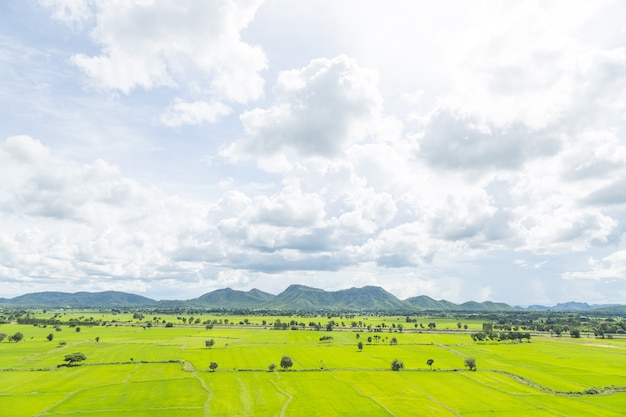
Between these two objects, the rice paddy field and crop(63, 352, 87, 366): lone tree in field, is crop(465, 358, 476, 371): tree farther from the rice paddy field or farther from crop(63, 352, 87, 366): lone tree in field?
crop(63, 352, 87, 366): lone tree in field

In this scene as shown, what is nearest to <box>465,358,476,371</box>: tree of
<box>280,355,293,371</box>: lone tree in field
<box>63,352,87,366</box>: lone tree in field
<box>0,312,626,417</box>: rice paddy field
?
<box>0,312,626,417</box>: rice paddy field

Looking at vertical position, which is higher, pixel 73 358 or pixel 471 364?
pixel 73 358

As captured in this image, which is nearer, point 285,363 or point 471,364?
point 285,363

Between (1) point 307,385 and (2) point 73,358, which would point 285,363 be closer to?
(1) point 307,385

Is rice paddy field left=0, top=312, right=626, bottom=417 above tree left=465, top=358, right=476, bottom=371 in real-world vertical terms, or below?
below

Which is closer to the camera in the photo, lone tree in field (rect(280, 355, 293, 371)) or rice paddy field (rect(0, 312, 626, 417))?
rice paddy field (rect(0, 312, 626, 417))

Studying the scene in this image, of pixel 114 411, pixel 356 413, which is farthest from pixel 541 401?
pixel 114 411

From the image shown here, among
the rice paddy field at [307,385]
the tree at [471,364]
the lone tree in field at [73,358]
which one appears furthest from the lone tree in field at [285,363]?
the lone tree in field at [73,358]

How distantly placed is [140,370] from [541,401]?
127747 millimetres

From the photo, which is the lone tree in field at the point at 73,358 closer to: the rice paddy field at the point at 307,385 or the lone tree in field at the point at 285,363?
the rice paddy field at the point at 307,385

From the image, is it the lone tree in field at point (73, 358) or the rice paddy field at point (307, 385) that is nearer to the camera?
the rice paddy field at point (307, 385)

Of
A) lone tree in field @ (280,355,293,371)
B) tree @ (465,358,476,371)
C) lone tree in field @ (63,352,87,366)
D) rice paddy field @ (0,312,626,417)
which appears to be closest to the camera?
rice paddy field @ (0,312,626,417)

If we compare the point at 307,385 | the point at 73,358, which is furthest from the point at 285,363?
the point at 73,358

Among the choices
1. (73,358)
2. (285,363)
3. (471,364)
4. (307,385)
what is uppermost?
(73,358)
